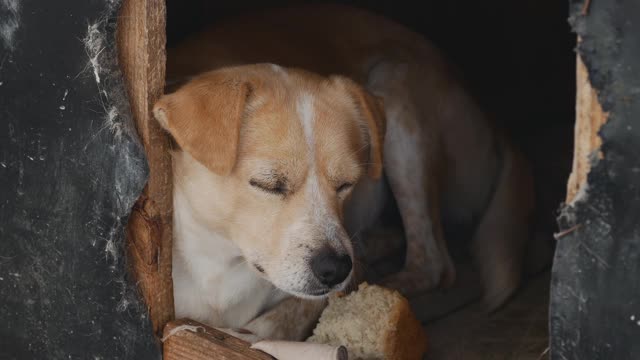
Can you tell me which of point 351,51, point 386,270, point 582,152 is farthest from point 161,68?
point 386,270

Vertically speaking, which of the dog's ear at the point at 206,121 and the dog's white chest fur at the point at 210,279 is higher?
the dog's ear at the point at 206,121

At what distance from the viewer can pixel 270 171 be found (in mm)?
2662

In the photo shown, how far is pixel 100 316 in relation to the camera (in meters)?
2.82

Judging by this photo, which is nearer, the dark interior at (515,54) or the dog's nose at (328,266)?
the dog's nose at (328,266)

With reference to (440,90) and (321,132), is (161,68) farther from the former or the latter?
(440,90)

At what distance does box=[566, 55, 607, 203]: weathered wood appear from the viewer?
2.06 meters

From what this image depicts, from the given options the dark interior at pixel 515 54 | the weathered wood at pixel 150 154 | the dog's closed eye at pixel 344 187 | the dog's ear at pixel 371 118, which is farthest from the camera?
the dark interior at pixel 515 54

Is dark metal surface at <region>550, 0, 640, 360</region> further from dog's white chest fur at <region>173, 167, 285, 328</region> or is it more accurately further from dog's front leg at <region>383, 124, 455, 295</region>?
dog's front leg at <region>383, 124, 455, 295</region>

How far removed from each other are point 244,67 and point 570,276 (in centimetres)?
128

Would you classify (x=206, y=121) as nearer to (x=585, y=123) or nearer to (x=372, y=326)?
(x=372, y=326)

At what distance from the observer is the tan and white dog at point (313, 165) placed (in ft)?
8.68

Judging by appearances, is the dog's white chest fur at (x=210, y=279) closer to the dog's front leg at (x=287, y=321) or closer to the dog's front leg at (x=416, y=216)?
the dog's front leg at (x=287, y=321)

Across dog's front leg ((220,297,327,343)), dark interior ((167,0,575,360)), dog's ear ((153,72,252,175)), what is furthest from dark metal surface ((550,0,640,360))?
dark interior ((167,0,575,360))

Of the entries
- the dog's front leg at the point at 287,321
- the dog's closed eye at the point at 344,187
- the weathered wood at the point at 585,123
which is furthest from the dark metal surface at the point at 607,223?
the dog's front leg at the point at 287,321
